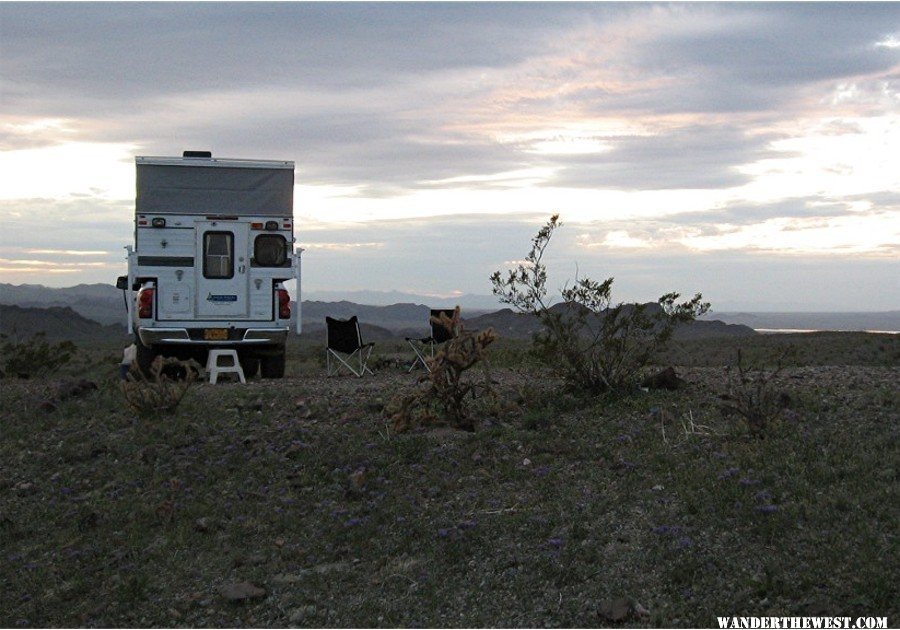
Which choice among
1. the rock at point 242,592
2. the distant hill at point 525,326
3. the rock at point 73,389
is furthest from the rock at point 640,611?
the distant hill at point 525,326

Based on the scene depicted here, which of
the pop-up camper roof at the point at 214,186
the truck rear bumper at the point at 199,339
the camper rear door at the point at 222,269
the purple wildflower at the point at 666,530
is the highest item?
the pop-up camper roof at the point at 214,186

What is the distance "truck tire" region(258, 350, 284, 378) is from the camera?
13.5 meters

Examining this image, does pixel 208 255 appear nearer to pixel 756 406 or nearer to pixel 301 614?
pixel 756 406

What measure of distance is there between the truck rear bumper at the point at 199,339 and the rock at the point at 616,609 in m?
8.79

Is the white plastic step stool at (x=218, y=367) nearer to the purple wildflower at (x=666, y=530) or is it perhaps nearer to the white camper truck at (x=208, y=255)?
the white camper truck at (x=208, y=255)

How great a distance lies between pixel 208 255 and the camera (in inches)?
516

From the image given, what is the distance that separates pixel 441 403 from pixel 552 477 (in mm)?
2038

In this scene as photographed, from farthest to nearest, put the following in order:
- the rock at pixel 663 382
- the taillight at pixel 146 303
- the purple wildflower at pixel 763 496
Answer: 1. the taillight at pixel 146 303
2. the rock at pixel 663 382
3. the purple wildflower at pixel 763 496

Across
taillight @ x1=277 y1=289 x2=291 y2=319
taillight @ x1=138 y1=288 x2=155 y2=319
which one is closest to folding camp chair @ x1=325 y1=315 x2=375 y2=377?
taillight @ x1=277 y1=289 x2=291 y2=319

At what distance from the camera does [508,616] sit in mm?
5176

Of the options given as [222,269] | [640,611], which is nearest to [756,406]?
[640,611]

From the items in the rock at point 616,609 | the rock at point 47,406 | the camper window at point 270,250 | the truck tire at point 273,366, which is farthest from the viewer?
the truck tire at point 273,366

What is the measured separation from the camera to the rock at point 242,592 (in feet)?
18.4

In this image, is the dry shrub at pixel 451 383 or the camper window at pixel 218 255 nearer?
the dry shrub at pixel 451 383
